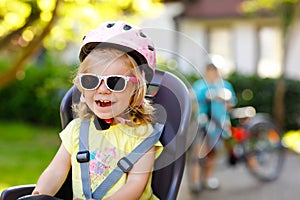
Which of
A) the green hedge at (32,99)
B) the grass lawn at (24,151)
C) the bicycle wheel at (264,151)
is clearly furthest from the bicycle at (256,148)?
the green hedge at (32,99)

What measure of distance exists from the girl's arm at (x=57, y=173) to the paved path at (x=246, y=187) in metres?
3.48

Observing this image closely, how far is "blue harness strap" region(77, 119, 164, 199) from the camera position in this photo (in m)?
2.50

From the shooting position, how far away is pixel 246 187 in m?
7.20

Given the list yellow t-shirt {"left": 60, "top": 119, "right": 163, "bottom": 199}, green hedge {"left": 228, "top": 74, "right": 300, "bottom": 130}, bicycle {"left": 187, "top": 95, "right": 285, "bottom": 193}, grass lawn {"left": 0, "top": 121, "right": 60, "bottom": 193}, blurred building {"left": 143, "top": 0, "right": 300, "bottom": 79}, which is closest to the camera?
yellow t-shirt {"left": 60, "top": 119, "right": 163, "bottom": 199}

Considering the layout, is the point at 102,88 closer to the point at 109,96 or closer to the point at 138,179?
the point at 109,96

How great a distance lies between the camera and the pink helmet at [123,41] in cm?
246

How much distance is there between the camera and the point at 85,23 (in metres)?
7.14

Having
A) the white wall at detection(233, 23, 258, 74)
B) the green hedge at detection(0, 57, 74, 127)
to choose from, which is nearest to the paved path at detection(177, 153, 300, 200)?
the green hedge at detection(0, 57, 74, 127)

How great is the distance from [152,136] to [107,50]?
15.7 inches

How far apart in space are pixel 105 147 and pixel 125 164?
13 centimetres

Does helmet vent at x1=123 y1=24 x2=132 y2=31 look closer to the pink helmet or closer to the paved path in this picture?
the pink helmet

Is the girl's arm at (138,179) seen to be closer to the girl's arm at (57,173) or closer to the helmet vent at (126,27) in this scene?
the girl's arm at (57,173)

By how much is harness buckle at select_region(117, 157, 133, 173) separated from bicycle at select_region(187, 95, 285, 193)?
4.50 metres

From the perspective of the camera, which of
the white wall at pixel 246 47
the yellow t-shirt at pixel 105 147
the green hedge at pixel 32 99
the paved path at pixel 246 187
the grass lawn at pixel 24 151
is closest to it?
the yellow t-shirt at pixel 105 147
